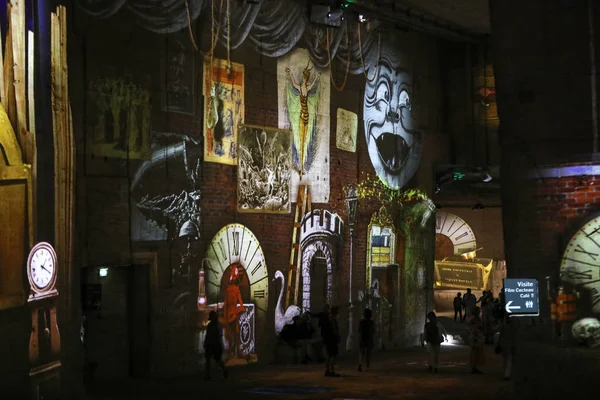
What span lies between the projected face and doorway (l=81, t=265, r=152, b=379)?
→ 987 cm

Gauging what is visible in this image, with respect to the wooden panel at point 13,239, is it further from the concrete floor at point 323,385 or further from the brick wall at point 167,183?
the concrete floor at point 323,385


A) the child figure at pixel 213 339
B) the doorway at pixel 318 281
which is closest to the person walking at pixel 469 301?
A: the doorway at pixel 318 281

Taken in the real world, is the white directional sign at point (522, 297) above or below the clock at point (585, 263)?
below

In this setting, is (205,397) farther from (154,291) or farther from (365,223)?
(365,223)

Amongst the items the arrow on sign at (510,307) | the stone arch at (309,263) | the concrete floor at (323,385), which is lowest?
the concrete floor at (323,385)

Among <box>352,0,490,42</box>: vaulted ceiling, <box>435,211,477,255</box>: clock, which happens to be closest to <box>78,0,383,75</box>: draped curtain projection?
<box>352,0,490,42</box>: vaulted ceiling

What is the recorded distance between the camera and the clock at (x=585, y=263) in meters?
15.1

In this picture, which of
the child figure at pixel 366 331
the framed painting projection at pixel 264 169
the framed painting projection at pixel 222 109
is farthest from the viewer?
the framed painting projection at pixel 264 169

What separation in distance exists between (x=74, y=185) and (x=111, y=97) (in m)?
2.20

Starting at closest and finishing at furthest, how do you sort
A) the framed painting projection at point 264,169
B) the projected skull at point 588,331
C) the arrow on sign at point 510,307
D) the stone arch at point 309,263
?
the projected skull at point 588,331 < the arrow on sign at point 510,307 < the framed painting projection at point 264,169 < the stone arch at point 309,263

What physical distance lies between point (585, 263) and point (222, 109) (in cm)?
870

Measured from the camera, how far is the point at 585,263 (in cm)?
1517

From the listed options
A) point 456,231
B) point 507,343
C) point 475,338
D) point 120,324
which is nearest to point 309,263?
point 475,338

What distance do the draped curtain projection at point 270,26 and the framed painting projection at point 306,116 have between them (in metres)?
0.38
